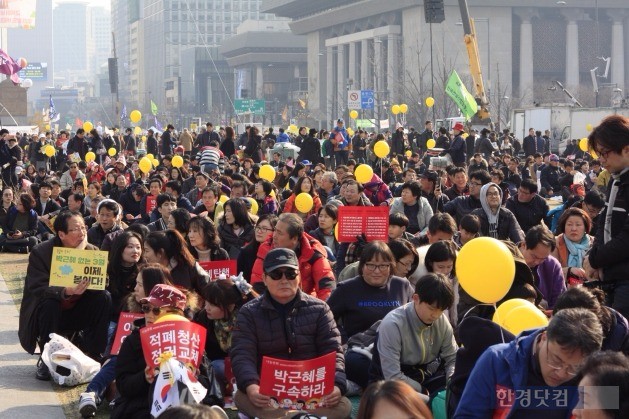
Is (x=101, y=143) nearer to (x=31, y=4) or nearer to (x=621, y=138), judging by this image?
(x=621, y=138)

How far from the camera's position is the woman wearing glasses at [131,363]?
718cm

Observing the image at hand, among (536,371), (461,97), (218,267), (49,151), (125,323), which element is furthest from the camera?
(461,97)

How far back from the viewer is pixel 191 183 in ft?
66.7

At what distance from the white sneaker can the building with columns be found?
7266 centimetres

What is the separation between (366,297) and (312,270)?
3.83ft

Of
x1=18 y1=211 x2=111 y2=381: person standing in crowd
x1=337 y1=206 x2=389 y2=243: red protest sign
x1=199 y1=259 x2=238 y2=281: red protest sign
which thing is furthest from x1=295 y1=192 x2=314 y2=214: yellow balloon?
x1=18 y1=211 x2=111 y2=381: person standing in crowd

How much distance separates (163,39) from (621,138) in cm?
15808

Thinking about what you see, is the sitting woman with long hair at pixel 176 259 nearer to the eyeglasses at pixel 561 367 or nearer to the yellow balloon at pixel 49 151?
the eyeglasses at pixel 561 367

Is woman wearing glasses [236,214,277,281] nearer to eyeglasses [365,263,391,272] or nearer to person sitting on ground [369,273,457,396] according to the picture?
eyeglasses [365,263,391,272]

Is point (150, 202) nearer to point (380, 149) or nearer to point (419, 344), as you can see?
point (380, 149)

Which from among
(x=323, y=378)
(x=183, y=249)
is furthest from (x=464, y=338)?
(x=183, y=249)

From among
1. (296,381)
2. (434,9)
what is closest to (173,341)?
(296,381)

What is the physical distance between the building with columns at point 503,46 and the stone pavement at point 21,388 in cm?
7035

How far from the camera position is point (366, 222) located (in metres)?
11.7
